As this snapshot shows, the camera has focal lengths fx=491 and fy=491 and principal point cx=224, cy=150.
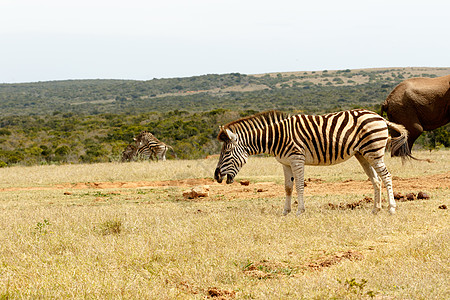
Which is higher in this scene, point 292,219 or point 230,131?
point 230,131

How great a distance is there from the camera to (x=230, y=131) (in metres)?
10.0

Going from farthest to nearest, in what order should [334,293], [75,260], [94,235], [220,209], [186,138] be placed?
[186,138], [220,209], [94,235], [75,260], [334,293]

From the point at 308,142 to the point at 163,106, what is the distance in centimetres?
8085

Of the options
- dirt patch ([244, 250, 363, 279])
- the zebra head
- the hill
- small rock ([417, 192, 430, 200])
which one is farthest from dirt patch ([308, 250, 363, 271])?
the hill

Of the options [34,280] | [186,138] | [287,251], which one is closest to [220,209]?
[287,251]

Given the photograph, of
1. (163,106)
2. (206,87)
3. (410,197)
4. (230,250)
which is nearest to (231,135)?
(230,250)

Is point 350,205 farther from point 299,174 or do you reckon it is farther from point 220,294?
point 220,294

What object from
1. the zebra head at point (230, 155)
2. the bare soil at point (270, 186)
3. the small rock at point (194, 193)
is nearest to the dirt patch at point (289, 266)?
the zebra head at point (230, 155)

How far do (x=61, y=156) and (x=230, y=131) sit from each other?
23.5 m

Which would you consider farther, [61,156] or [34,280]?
[61,156]

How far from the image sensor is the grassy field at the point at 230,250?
540 centimetres

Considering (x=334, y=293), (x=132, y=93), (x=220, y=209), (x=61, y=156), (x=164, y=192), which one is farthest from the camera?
(x=132, y=93)

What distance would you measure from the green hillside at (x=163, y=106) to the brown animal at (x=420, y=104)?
1152 cm

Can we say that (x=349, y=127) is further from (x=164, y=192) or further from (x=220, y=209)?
(x=164, y=192)
